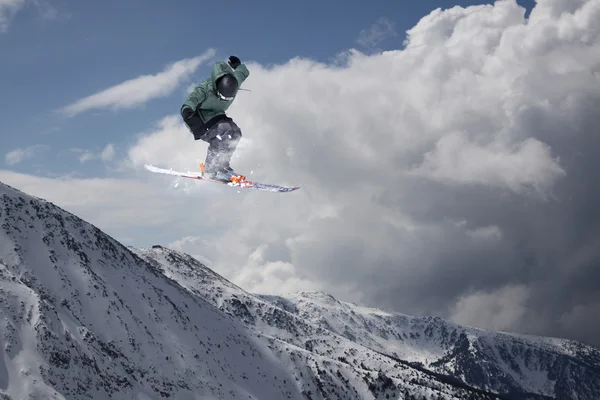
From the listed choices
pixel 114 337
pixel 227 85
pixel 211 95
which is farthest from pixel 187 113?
pixel 114 337

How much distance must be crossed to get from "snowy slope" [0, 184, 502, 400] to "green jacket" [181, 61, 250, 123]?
70011 mm

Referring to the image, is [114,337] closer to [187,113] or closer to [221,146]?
[221,146]

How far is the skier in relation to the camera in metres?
13.6

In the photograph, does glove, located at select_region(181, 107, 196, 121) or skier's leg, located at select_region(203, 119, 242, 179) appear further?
skier's leg, located at select_region(203, 119, 242, 179)

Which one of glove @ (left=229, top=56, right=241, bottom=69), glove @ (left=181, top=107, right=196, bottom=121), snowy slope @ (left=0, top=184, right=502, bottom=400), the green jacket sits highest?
snowy slope @ (left=0, top=184, right=502, bottom=400)

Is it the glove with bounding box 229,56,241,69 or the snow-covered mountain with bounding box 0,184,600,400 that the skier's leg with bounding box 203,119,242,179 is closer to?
the glove with bounding box 229,56,241,69

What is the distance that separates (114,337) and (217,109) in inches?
3783

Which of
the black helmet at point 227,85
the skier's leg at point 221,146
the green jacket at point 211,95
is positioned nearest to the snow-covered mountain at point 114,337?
the skier's leg at point 221,146

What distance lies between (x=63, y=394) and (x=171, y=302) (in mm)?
55838

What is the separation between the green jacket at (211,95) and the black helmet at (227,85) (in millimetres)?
97

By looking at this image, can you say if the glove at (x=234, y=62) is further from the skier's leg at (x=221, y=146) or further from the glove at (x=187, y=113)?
the skier's leg at (x=221, y=146)

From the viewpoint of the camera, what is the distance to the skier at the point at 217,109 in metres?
13.6

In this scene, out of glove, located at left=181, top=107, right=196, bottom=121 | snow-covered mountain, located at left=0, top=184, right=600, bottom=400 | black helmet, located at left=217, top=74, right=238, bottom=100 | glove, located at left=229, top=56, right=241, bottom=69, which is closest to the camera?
black helmet, located at left=217, top=74, right=238, bottom=100

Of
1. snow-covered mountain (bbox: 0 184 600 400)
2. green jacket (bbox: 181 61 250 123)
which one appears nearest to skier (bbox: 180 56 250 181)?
green jacket (bbox: 181 61 250 123)
